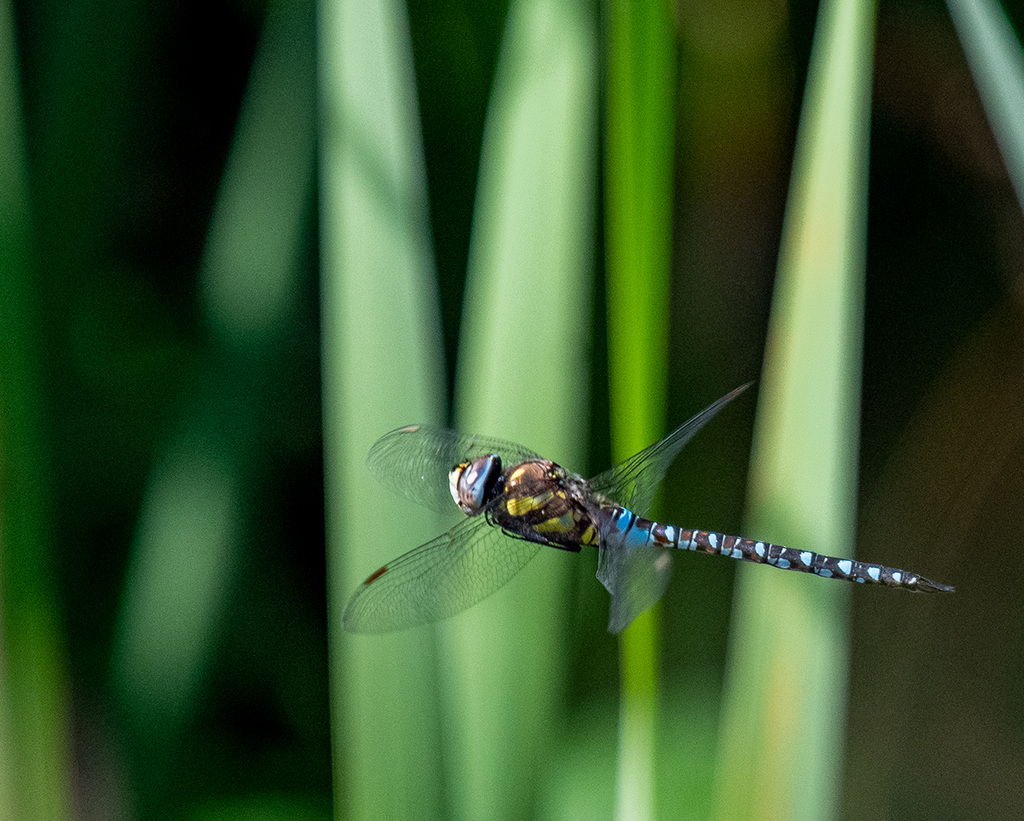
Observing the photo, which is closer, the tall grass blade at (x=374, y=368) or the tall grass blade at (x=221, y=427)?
the tall grass blade at (x=374, y=368)

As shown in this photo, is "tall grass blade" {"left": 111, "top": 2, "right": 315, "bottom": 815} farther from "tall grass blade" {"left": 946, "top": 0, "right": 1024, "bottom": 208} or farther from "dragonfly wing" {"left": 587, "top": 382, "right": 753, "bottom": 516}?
"tall grass blade" {"left": 946, "top": 0, "right": 1024, "bottom": 208}

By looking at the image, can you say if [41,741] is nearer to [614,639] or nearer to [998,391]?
[614,639]

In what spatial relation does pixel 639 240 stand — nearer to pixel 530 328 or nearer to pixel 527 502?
pixel 530 328

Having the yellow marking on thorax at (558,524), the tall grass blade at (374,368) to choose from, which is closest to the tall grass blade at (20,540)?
the tall grass blade at (374,368)

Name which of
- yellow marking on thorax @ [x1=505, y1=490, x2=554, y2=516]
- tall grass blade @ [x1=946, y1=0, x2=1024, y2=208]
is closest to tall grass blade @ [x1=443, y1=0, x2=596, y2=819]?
yellow marking on thorax @ [x1=505, y1=490, x2=554, y2=516]

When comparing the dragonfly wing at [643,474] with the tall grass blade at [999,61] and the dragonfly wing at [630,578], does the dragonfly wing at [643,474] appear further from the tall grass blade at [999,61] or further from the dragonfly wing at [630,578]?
the tall grass blade at [999,61]

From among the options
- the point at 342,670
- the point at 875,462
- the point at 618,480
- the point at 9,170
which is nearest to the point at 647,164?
the point at 618,480
